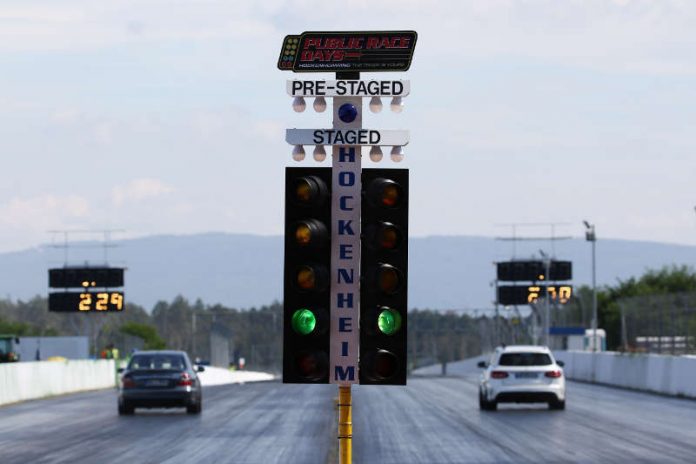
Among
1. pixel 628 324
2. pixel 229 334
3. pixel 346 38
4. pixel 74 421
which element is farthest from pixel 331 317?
pixel 229 334

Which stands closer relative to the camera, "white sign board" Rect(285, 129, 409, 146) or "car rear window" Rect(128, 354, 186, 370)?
"white sign board" Rect(285, 129, 409, 146)

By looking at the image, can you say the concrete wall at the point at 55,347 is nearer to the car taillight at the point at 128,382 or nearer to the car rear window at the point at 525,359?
the car taillight at the point at 128,382

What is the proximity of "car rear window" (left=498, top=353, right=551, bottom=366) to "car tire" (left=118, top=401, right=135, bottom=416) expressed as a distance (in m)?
8.23

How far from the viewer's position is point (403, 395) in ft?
163

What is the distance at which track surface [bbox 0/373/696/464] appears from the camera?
2389 centimetres

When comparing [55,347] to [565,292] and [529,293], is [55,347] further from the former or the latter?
[565,292]

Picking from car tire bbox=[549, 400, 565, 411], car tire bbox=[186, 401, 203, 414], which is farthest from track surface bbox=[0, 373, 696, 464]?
car tire bbox=[186, 401, 203, 414]

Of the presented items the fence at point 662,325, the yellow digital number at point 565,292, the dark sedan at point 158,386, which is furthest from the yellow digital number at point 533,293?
the dark sedan at point 158,386

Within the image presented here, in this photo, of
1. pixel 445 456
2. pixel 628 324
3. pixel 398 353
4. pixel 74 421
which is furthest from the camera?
pixel 628 324

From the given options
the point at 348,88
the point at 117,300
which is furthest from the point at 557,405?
the point at 117,300

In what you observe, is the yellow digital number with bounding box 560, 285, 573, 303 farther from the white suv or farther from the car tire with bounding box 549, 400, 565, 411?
→ the white suv

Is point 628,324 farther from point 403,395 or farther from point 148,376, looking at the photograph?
point 148,376

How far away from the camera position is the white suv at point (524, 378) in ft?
125

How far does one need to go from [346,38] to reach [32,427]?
22.1 m
